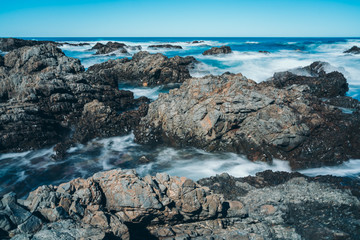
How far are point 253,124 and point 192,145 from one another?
9.06 feet

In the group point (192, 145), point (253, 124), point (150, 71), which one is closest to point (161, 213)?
point (192, 145)

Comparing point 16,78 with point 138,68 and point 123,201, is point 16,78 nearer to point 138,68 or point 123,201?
point 138,68

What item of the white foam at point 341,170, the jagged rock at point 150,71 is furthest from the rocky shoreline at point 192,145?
the jagged rock at point 150,71

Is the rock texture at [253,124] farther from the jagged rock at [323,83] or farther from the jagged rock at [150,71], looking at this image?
the jagged rock at [150,71]

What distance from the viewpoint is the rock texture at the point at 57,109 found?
10547mm

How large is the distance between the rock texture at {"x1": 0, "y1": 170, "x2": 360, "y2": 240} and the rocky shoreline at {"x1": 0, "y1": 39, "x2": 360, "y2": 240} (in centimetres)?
2

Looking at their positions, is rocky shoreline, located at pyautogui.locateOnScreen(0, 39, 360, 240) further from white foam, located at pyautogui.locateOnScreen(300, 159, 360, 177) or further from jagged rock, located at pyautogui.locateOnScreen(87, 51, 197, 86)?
jagged rock, located at pyautogui.locateOnScreen(87, 51, 197, 86)

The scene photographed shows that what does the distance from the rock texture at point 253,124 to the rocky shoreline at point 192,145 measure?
4 centimetres

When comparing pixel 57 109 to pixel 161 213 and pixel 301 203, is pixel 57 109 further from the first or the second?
pixel 301 203

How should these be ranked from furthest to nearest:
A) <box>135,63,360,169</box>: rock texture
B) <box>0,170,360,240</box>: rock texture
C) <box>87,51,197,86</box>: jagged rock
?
<box>87,51,197,86</box>: jagged rock → <box>135,63,360,169</box>: rock texture → <box>0,170,360,240</box>: rock texture

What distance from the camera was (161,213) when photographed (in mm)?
4777

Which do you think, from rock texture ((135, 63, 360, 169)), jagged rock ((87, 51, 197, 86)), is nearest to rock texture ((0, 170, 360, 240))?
rock texture ((135, 63, 360, 169))

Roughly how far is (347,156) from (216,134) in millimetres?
4995

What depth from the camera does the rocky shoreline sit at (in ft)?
14.9
